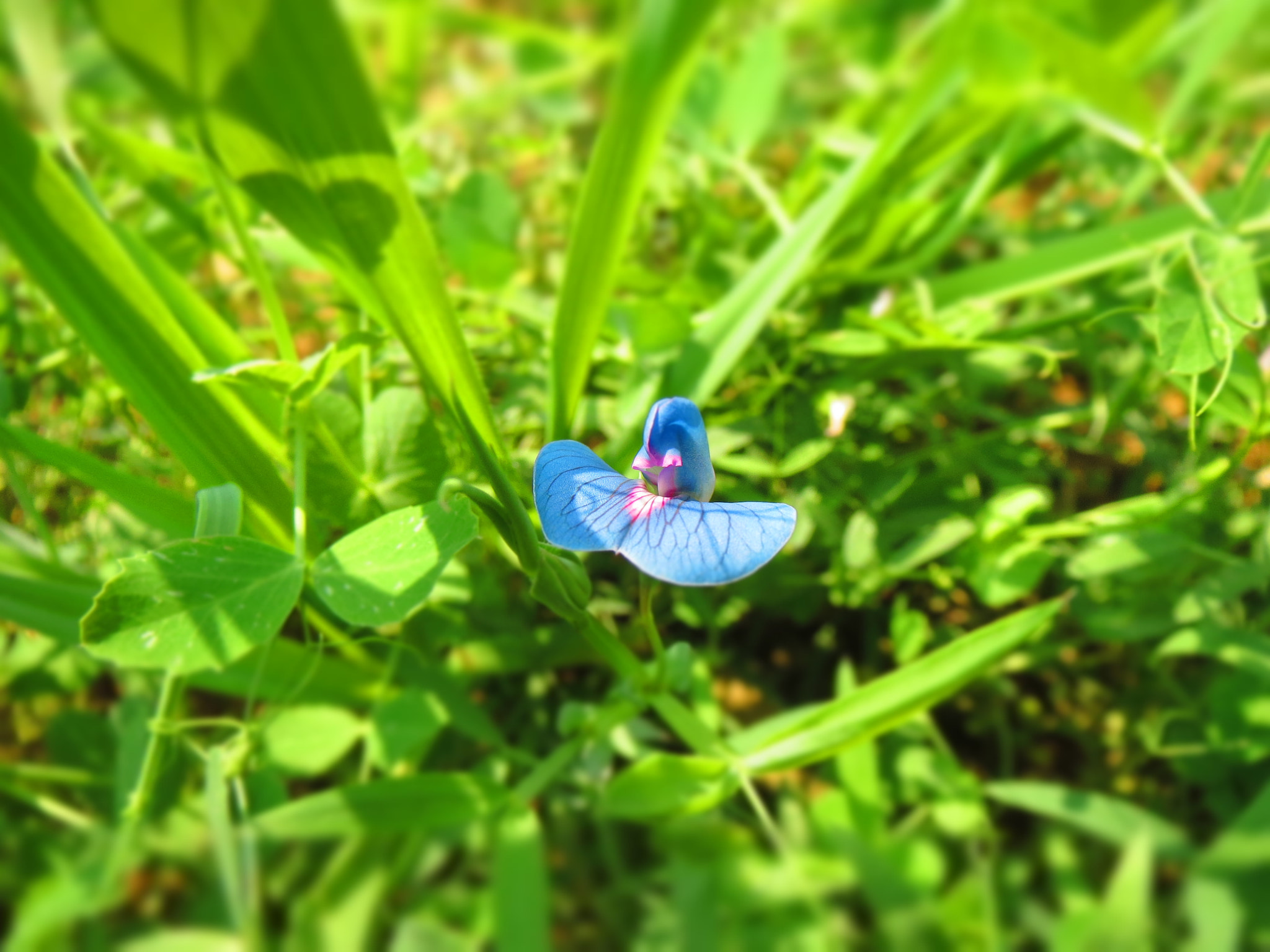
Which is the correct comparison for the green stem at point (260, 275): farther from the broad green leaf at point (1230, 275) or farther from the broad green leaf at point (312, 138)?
the broad green leaf at point (1230, 275)

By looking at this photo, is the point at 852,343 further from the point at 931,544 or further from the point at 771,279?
the point at 931,544

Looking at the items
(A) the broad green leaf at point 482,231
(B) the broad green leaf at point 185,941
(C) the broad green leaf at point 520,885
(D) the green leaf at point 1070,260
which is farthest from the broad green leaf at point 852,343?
(B) the broad green leaf at point 185,941

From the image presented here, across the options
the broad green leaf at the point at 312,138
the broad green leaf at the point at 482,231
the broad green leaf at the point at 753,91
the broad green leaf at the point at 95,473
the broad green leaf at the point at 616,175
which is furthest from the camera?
the broad green leaf at the point at 753,91

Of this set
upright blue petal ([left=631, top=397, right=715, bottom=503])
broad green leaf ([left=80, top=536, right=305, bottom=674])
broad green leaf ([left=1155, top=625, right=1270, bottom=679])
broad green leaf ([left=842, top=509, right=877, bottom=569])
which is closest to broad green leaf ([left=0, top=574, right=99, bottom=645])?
broad green leaf ([left=80, top=536, right=305, bottom=674])

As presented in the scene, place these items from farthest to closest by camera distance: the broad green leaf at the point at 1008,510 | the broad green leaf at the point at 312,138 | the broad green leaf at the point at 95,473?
1. the broad green leaf at the point at 1008,510
2. the broad green leaf at the point at 95,473
3. the broad green leaf at the point at 312,138

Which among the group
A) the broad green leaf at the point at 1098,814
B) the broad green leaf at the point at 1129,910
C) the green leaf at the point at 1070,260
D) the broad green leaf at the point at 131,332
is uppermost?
the broad green leaf at the point at 131,332

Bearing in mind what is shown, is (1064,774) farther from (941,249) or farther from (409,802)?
(409,802)

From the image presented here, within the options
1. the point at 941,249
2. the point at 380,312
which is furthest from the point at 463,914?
the point at 941,249

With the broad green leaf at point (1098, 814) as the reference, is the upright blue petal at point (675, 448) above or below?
above

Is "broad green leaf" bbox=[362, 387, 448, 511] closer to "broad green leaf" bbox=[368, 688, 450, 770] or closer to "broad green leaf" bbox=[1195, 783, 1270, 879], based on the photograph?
"broad green leaf" bbox=[368, 688, 450, 770]
